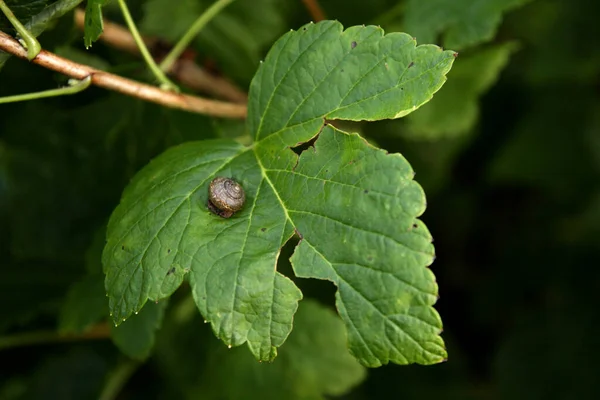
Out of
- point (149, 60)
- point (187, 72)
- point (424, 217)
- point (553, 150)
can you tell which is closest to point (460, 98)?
point (553, 150)

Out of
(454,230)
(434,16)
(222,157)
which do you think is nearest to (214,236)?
(222,157)

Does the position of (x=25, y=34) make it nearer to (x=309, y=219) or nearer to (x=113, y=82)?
(x=113, y=82)

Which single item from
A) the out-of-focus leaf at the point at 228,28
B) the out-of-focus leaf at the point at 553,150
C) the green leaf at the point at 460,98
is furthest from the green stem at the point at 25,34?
the out-of-focus leaf at the point at 553,150

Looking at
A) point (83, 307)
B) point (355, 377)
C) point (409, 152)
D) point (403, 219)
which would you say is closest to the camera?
point (403, 219)

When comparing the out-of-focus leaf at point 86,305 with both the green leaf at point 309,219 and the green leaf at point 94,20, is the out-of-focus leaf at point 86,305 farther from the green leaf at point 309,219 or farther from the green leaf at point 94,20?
the green leaf at point 94,20

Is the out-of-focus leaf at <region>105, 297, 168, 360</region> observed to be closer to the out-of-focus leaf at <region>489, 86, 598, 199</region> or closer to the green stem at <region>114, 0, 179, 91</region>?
the green stem at <region>114, 0, 179, 91</region>

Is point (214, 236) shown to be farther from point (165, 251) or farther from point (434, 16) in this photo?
point (434, 16)
